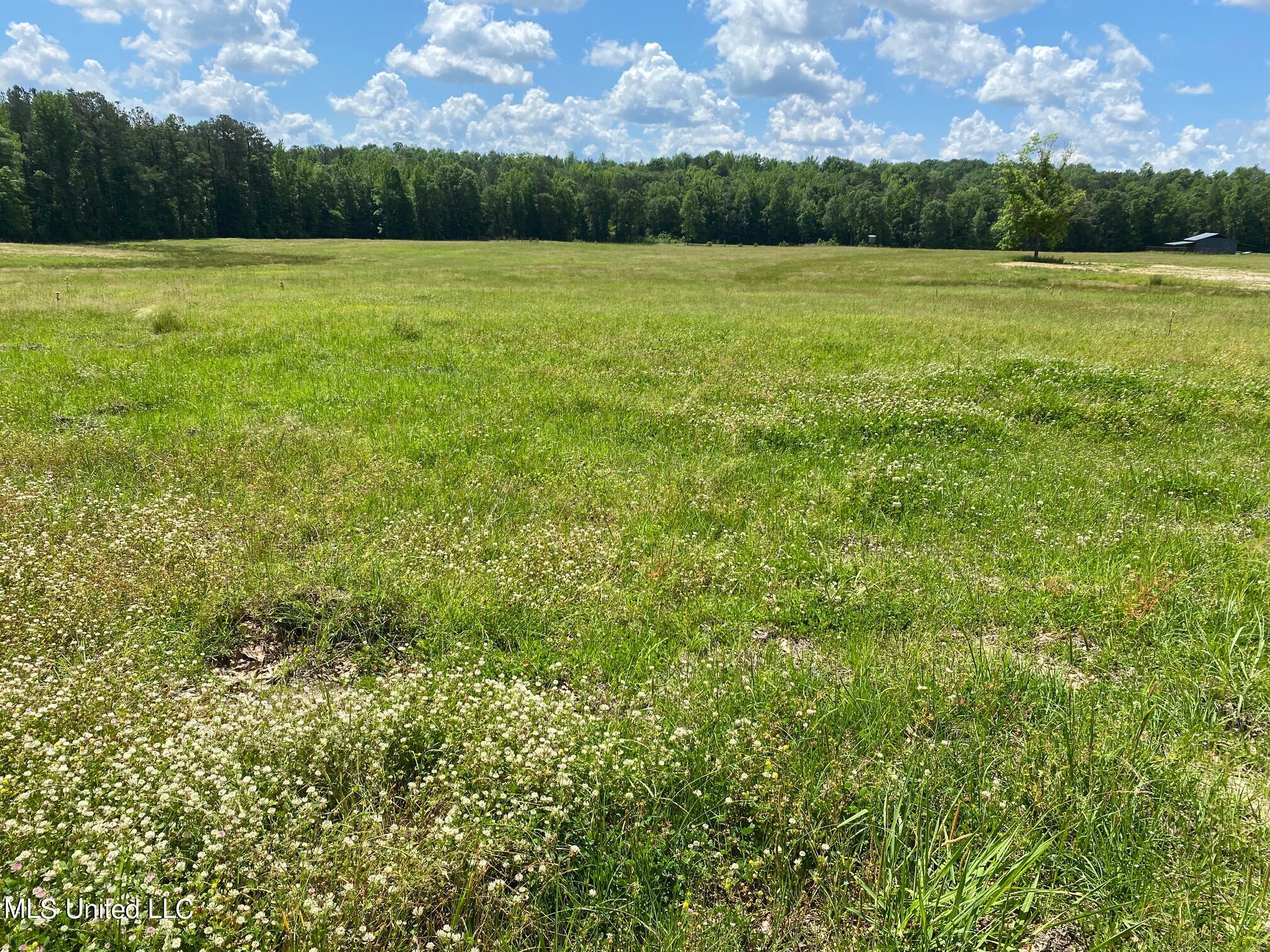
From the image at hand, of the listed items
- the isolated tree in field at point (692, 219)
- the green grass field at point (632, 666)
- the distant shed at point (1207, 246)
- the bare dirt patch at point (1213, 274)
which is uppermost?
the isolated tree in field at point (692, 219)

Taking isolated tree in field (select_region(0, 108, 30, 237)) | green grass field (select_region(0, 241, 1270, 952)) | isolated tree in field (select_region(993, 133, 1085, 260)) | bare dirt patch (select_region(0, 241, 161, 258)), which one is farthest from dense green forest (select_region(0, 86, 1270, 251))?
green grass field (select_region(0, 241, 1270, 952))

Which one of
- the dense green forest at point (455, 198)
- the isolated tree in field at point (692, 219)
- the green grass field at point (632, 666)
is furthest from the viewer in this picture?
the isolated tree in field at point (692, 219)

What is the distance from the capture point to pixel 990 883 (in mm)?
3377

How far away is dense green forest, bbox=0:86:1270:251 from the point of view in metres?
95.4

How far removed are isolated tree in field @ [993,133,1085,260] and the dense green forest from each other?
200ft

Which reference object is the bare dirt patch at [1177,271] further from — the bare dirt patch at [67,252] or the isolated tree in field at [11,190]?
the isolated tree in field at [11,190]

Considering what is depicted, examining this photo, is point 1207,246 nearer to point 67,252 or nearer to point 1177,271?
point 1177,271

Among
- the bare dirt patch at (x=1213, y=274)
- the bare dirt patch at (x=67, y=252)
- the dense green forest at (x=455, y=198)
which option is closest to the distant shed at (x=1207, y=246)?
the dense green forest at (x=455, y=198)

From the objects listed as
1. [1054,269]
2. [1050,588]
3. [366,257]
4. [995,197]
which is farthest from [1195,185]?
[1050,588]

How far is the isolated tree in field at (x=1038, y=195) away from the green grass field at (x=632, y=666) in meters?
66.0

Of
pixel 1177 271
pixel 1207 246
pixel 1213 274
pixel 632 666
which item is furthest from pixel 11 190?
pixel 1207 246

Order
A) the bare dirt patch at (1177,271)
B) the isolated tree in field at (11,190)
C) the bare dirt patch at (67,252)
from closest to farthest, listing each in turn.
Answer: the bare dirt patch at (1177,271) → the bare dirt patch at (67,252) → the isolated tree in field at (11,190)

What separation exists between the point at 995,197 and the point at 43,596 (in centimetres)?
15912

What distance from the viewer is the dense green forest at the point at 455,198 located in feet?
313
